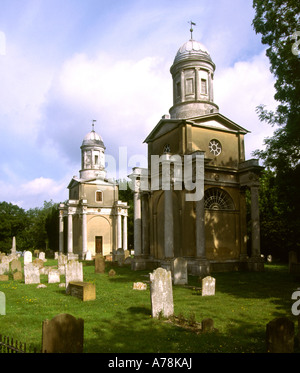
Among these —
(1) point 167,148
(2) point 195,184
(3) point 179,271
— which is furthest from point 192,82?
(3) point 179,271

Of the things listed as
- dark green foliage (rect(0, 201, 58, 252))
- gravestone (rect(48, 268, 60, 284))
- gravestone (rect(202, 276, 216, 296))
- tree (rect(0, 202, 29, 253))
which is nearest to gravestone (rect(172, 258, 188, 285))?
gravestone (rect(202, 276, 216, 296))

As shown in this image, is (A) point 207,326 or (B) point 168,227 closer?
(A) point 207,326

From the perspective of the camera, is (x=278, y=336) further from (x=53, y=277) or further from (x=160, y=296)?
(x=53, y=277)

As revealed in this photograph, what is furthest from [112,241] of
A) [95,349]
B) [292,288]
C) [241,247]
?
[95,349]

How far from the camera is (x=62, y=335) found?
21.5 feet

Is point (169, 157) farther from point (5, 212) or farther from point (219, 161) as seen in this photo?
point (5, 212)

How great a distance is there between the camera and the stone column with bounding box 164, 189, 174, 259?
2052cm

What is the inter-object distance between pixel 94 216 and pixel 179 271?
2706cm

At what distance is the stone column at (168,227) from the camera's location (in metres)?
20.5

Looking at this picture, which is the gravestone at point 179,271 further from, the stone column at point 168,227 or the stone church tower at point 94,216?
the stone church tower at point 94,216

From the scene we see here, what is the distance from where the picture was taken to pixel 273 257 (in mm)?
32812

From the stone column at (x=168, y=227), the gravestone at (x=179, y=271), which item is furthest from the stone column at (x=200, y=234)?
the gravestone at (x=179, y=271)

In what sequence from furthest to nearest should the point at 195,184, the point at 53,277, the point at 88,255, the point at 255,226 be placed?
the point at 88,255 → the point at 255,226 → the point at 195,184 → the point at 53,277

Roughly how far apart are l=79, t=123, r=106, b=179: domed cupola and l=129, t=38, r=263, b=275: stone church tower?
2008cm
